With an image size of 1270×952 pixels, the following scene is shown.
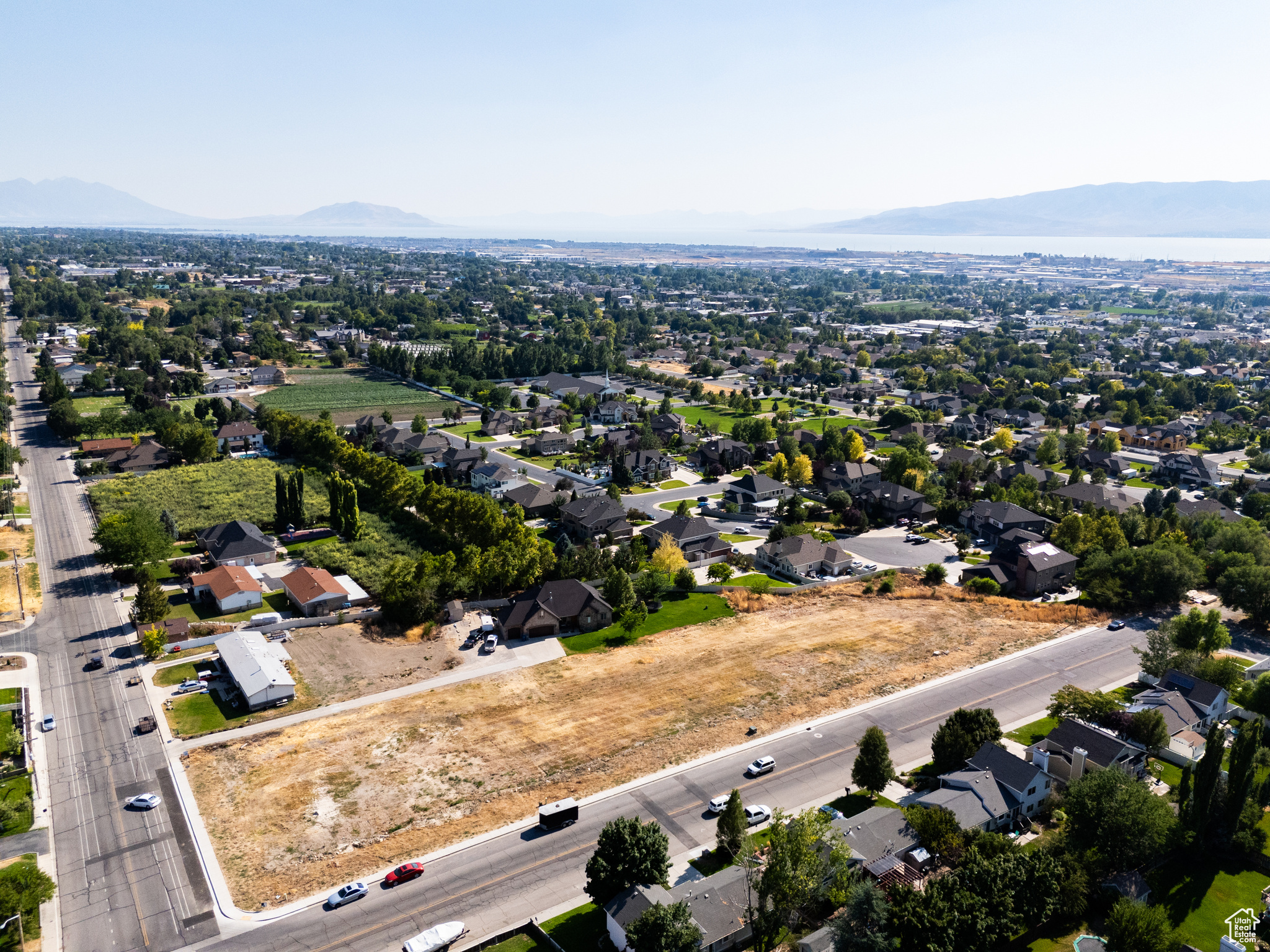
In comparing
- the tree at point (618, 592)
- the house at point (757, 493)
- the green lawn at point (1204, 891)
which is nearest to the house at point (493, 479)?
the house at point (757, 493)

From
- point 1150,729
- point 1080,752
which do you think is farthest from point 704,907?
point 1150,729

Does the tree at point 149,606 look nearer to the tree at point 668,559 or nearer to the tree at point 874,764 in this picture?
the tree at point 668,559

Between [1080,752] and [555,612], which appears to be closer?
[1080,752]

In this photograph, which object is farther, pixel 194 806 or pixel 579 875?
pixel 194 806

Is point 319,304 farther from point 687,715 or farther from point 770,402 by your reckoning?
point 687,715

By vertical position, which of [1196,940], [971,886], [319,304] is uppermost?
[319,304]

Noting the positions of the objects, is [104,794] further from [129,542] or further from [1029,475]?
[1029,475]

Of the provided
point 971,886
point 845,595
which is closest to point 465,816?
point 971,886
